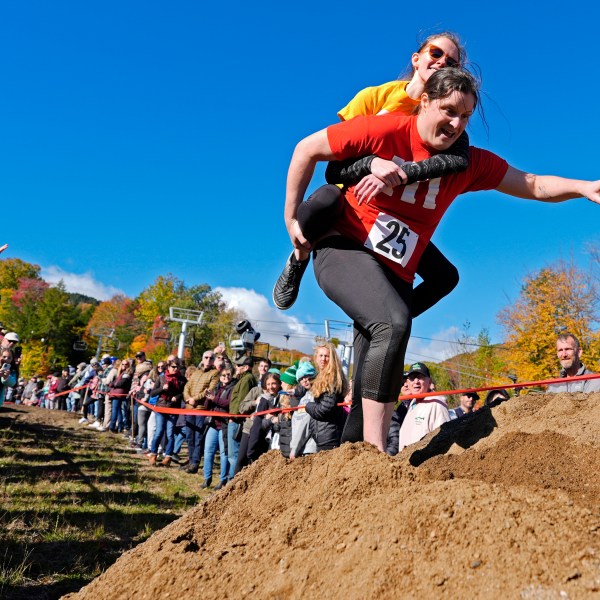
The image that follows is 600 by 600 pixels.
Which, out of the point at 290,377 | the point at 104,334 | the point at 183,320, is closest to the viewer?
the point at 290,377

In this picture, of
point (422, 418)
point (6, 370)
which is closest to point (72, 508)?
point (6, 370)

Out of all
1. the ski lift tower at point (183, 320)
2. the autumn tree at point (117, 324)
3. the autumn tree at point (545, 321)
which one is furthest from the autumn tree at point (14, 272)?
the autumn tree at point (545, 321)

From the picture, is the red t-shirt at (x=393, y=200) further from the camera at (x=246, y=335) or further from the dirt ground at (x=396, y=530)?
the camera at (x=246, y=335)

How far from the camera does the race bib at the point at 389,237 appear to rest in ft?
8.96

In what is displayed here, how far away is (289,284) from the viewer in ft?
10.5

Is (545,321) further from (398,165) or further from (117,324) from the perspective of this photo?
(117,324)

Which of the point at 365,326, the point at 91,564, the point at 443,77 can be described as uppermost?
the point at 443,77

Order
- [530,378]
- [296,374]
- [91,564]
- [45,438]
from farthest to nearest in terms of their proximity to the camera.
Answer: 1. [530,378]
2. [45,438]
3. [296,374]
4. [91,564]

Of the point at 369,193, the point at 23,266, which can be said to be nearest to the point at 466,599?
the point at 369,193

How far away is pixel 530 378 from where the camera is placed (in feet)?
68.0

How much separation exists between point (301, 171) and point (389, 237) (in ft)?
1.64

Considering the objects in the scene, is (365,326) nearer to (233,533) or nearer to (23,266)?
(233,533)

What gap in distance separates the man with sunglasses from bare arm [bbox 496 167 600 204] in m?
8.07

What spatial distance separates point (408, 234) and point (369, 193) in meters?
0.34
